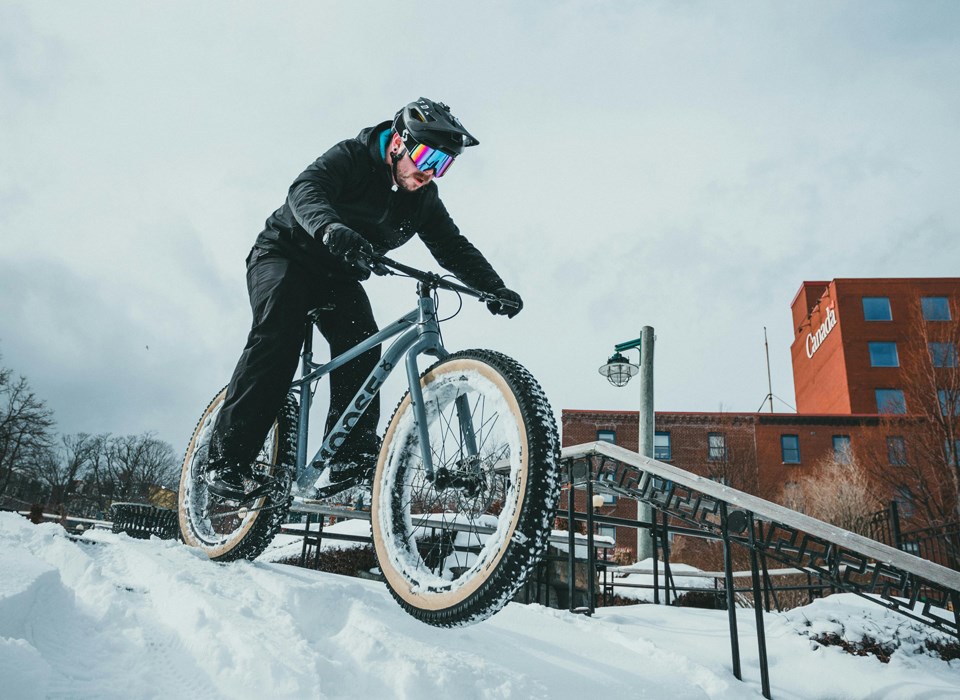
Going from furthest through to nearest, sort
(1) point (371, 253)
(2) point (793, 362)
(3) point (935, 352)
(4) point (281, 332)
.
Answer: (2) point (793, 362) < (3) point (935, 352) < (4) point (281, 332) < (1) point (371, 253)

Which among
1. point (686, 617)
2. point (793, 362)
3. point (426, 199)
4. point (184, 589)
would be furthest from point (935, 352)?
point (793, 362)

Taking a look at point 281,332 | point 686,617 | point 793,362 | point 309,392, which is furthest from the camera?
point 793,362

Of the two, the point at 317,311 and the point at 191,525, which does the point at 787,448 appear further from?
the point at 317,311

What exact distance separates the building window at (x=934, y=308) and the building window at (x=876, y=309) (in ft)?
6.51

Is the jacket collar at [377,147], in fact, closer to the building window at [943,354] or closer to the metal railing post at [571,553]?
the metal railing post at [571,553]

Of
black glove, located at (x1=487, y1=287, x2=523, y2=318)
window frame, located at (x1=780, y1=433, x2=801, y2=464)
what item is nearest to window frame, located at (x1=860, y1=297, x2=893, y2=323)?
window frame, located at (x1=780, y1=433, x2=801, y2=464)

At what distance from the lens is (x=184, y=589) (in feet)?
8.24

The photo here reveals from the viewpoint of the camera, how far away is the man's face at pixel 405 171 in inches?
116

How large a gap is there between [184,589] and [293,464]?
1.15 m

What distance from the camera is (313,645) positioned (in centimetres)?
221

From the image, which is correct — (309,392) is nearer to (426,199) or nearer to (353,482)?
(353,482)

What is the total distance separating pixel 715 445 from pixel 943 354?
1600cm

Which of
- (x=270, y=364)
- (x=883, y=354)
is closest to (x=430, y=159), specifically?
(x=270, y=364)

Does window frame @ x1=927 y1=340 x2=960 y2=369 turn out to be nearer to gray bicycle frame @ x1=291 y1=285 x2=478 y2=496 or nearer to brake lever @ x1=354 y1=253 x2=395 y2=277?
gray bicycle frame @ x1=291 y1=285 x2=478 y2=496
